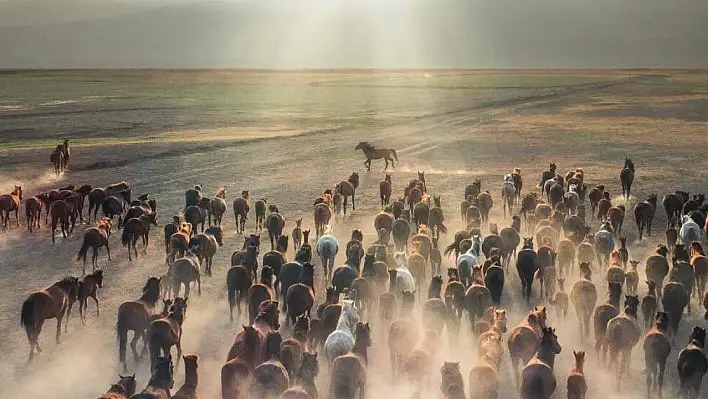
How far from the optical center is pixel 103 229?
18.1 m

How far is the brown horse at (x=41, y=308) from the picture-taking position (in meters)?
12.1

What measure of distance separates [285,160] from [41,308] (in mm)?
23209

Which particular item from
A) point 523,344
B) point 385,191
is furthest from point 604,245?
point 385,191

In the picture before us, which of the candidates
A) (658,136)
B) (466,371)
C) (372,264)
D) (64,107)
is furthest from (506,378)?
(64,107)

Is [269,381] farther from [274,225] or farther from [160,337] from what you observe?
[274,225]

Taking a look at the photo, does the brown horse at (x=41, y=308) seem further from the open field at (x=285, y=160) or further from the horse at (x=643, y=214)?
the horse at (x=643, y=214)

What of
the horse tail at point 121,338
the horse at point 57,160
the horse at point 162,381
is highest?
the horse at point 57,160

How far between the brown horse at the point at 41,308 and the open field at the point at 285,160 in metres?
0.46

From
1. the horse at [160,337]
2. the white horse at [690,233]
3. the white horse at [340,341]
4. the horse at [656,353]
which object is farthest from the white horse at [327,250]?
the white horse at [690,233]

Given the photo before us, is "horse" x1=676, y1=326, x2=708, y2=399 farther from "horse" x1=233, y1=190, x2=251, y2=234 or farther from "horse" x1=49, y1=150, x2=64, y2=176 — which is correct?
"horse" x1=49, y1=150, x2=64, y2=176

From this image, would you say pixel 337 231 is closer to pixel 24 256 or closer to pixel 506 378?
pixel 24 256

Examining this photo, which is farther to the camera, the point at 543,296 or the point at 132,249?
the point at 132,249

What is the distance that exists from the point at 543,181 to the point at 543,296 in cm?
1008

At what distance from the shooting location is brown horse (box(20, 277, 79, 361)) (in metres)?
12.1
